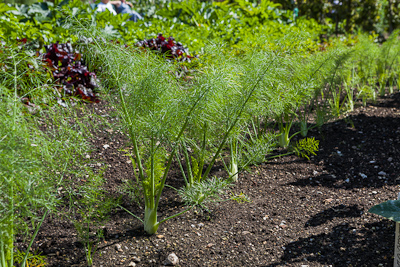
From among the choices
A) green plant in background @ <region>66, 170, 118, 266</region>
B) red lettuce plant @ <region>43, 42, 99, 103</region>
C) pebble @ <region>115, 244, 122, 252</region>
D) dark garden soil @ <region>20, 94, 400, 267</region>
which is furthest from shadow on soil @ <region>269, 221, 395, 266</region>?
red lettuce plant @ <region>43, 42, 99, 103</region>

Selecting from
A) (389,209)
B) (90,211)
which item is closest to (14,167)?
(90,211)

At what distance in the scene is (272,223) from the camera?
2320 millimetres

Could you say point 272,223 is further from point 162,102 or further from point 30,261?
point 30,261

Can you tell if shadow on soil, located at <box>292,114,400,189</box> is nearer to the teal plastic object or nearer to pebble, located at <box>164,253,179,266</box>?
the teal plastic object

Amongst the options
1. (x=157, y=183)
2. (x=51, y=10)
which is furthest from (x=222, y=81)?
(x=51, y=10)

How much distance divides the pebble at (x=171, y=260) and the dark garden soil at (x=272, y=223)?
31mm

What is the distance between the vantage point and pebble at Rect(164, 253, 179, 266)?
1.89 meters

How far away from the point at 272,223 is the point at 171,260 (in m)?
0.76

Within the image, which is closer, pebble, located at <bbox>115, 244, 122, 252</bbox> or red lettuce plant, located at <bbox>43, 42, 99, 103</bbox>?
pebble, located at <bbox>115, 244, 122, 252</bbox>

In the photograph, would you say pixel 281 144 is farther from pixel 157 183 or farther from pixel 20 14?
pixel 20 14

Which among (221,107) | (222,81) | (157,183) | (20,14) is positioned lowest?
(157,183)

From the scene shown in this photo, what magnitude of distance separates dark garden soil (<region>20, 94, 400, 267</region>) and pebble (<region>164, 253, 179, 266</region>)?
31 mm

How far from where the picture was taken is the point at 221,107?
81.7 inches

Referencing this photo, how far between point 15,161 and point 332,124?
3.41m
